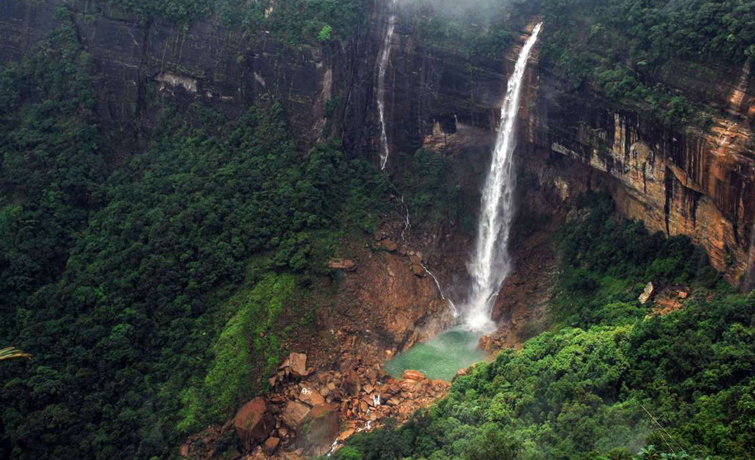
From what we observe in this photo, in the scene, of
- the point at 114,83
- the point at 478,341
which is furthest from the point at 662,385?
the point at 114,83

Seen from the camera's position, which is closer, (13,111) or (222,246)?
(222,246)

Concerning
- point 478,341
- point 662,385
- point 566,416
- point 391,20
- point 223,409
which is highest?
point 391,20

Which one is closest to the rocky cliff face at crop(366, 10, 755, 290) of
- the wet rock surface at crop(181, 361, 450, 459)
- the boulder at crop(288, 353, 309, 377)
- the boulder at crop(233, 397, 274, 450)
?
the wet rock surface at crop(181, 361, 450, 459)

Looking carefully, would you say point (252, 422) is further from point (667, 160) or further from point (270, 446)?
point (667, 160)

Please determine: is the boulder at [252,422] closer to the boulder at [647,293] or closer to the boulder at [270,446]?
the boulder at [270,446]

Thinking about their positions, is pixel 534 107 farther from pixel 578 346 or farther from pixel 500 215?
pixel 578 346
